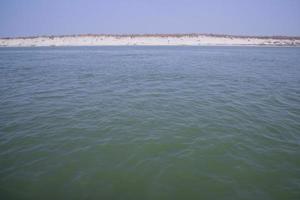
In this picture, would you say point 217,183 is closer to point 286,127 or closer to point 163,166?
point 163,166

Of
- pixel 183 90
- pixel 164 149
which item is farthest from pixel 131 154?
pixel 183 90

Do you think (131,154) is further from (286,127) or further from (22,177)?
(286,127)

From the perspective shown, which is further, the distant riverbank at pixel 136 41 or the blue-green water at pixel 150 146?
the distant riverbank at pixel 136 41

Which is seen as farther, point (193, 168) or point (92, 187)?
point (193, 168)

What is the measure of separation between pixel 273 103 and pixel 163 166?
7.37 meters

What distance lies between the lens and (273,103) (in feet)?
30.9

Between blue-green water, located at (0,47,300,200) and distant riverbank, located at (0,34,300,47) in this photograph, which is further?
distant riverbank, located at (0,34,300,47)

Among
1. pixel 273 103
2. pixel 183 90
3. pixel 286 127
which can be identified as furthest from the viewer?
pixel 183 90

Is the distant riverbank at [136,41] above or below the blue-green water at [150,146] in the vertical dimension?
above

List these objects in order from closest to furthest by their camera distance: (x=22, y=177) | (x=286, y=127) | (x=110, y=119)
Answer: (x=22, y=177), (x=286, y=127), (x=110, y=119)

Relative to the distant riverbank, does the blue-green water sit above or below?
below

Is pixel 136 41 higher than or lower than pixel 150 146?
higher

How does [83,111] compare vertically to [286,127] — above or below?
above

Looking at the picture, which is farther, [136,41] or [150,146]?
[136,41]
